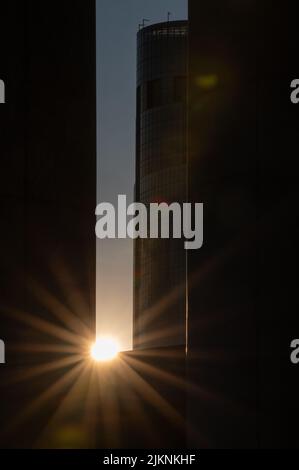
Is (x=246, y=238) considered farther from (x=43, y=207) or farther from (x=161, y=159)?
(x=161, y=159)

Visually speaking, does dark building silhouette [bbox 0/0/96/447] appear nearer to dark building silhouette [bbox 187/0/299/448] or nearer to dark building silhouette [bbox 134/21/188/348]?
dark building silhouette [bbox 187/0/299/448]

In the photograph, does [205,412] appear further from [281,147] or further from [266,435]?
[281,147]

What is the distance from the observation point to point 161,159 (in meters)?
155

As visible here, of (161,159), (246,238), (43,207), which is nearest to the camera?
(43,207)

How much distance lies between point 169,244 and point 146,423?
136661 mm

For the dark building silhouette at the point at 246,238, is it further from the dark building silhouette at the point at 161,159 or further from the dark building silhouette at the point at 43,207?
the dark building silhouette at the point at 161,159

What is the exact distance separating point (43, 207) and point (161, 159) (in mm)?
140825

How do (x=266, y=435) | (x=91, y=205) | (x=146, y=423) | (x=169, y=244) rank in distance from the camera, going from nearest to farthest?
(x=266, y=435), (x=91, y=205), (x=146, y=423), (x=169, y=244)

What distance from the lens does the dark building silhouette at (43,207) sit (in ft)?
46.5

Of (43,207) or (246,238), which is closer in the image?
Result: (43,207)

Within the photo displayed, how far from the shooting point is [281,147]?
1471cm

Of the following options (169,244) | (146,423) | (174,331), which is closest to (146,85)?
(169,244)

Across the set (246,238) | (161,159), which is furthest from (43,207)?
(161,159)

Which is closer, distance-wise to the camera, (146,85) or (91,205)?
(91,205)
